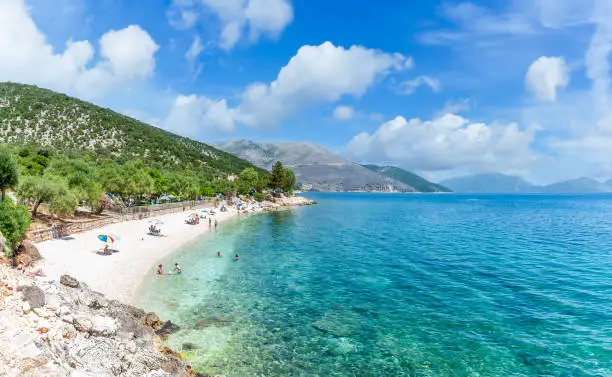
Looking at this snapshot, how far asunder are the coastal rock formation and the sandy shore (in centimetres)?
723

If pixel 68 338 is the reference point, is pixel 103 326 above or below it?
below

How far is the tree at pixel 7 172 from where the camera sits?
106 ft

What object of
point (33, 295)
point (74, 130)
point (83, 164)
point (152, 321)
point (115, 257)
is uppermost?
point (74, 130)

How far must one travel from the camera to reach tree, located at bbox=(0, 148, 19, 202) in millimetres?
32219

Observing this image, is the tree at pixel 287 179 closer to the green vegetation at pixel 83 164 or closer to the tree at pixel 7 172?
the green vegetation at pixel 83 164

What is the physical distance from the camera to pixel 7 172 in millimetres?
32438

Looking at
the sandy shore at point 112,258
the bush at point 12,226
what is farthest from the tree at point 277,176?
the bush at point 12,226

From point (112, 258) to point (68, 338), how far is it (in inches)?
808

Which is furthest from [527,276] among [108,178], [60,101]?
[60,101]

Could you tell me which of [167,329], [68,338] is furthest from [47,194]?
[68,338]

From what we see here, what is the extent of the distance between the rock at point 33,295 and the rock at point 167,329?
6.20 meters

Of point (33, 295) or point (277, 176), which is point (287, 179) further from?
point (33, 295)

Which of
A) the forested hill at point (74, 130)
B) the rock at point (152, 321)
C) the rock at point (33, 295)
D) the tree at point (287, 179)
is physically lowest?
the rock at point (152, 321)

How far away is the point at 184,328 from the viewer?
17.8m
